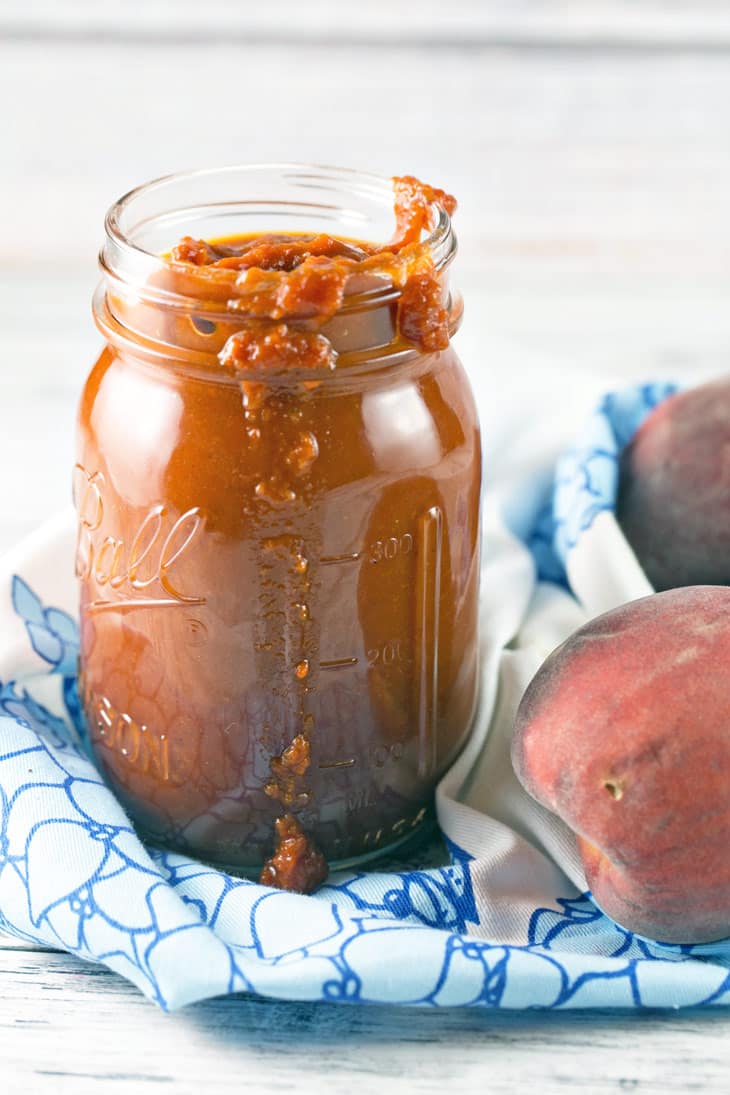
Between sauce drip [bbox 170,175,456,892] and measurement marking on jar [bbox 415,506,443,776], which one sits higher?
sauce drip [bbox 170,175,456,892]

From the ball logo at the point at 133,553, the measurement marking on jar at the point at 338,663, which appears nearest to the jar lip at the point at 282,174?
the ball logo at the point at 133,553

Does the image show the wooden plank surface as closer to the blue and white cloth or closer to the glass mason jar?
the blue and white cloth

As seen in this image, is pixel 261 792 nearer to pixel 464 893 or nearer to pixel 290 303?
pixel 464 893

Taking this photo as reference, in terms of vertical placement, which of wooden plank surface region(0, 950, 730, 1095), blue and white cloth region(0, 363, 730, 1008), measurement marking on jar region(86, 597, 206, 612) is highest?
measurement marking on jar region(86, 597, 206, 612)

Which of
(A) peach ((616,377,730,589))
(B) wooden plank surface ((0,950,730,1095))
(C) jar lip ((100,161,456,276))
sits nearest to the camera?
(B) wooden plank surface ((0,950,730,1095))

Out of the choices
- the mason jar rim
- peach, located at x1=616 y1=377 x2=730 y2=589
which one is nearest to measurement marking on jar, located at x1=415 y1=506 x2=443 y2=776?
the mason jar rim

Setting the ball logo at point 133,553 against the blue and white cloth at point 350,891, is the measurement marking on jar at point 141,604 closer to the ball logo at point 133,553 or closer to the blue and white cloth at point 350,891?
the ball logo at point 133,553
